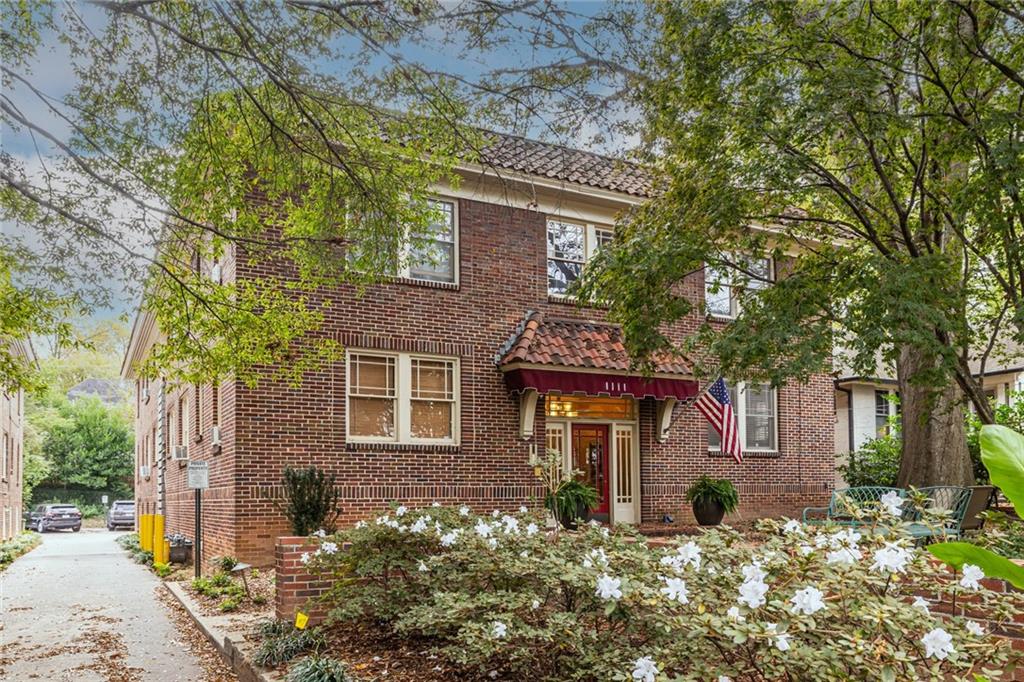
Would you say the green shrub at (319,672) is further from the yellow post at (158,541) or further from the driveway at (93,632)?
the yellow post at (158,541)

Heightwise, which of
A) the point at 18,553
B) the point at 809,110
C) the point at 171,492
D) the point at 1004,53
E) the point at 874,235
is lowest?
the point at 18,553

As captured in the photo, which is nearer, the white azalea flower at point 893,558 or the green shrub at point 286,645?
the white azalea flower at point 893,558

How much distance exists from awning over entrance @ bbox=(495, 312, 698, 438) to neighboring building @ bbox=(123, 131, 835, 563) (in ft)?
0.11

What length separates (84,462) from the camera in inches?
1996

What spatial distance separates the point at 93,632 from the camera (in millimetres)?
9703

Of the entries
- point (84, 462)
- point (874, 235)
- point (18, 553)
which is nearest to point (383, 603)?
point (874, 235)

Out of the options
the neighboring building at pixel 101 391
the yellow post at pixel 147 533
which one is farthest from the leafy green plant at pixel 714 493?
the neighboring building at pixel 101 391

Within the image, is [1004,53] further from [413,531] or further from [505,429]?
[505,429]

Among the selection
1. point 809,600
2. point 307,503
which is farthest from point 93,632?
point 809,600

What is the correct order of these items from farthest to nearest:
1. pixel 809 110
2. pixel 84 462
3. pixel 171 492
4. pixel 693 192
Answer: pixel 84 462
pixel 171 492
pixel 693 192
pixel 809 110

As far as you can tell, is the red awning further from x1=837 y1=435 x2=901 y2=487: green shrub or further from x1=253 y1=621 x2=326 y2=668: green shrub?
x1=253 y1=621 x2=326 y2=668: green shrub

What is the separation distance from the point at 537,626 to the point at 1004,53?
827 cm

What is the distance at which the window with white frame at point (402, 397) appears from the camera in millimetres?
14406

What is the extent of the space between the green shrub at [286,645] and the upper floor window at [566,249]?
10.6 m
